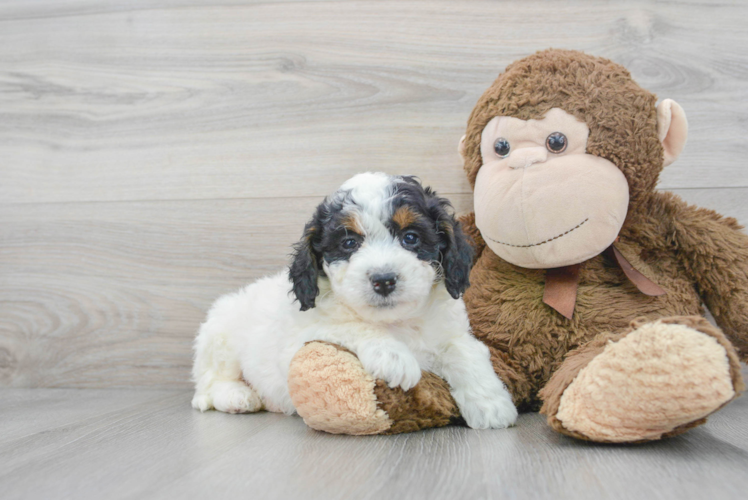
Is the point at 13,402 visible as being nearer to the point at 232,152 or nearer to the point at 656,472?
the point at 232,152

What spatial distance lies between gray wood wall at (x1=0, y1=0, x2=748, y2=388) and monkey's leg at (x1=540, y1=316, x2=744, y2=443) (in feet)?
3.24

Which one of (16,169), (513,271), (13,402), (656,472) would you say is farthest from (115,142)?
(656,472)

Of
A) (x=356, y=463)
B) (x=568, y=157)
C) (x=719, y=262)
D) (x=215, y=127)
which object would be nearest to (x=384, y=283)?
(x=356, y=463)

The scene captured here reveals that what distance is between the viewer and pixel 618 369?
108 centimetres

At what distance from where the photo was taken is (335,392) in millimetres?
1239

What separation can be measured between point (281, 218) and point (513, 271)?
0.89 meters

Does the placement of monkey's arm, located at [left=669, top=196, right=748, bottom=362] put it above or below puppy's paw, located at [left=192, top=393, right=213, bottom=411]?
above

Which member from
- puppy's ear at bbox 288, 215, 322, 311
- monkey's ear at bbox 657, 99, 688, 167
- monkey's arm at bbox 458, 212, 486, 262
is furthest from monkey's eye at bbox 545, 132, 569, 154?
puppy's ear at bbox 288, 215, 322, 311

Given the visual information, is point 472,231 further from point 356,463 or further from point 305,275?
point 356,463

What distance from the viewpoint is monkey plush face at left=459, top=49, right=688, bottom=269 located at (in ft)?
4.62

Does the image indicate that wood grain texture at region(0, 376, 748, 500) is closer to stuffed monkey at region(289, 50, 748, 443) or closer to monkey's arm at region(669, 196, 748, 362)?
stuffed monkey at region(289, 50, 748, 443)

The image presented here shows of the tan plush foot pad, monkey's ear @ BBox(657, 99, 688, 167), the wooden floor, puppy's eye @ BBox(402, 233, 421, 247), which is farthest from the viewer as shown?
the wooden floor

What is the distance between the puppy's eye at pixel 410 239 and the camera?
1.35m

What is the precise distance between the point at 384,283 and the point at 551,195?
1.59 ft
